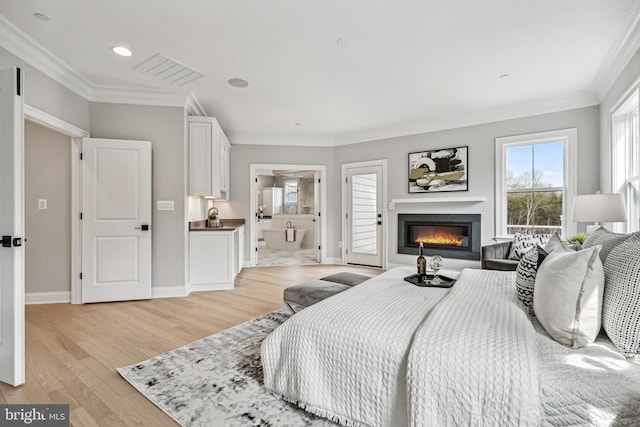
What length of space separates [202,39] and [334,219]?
13.3 feet

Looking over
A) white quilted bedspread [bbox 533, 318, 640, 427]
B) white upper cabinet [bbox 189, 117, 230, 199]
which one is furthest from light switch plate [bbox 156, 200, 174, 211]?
white quilted bedspread [bbox 533, 318, 640, 427]

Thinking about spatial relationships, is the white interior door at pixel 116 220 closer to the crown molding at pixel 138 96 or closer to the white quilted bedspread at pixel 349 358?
the crown molding at pixel 138 96

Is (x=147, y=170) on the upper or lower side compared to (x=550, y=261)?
upper

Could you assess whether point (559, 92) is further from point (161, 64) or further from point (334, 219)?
point (161, 64)

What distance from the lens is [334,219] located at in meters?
6.06

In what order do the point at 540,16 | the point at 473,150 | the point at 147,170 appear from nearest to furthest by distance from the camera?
the point at 540,16 < the point at 147,170 < the point at 473,150

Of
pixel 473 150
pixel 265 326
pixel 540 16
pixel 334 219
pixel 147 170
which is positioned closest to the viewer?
pixel 540 16

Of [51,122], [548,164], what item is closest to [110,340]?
[51,122]

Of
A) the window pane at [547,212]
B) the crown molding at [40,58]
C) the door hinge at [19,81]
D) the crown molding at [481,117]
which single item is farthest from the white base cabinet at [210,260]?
the window pane at [547,212]

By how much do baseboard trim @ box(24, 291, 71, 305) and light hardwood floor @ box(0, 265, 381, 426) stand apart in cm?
14

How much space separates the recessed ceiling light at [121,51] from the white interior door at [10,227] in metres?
1.03

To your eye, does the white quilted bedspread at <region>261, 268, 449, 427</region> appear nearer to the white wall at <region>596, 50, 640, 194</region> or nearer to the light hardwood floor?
the light hardwood floor

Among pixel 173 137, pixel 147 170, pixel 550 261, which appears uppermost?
pixel 173 137

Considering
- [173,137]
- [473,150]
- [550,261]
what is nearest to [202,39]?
[173,137]
